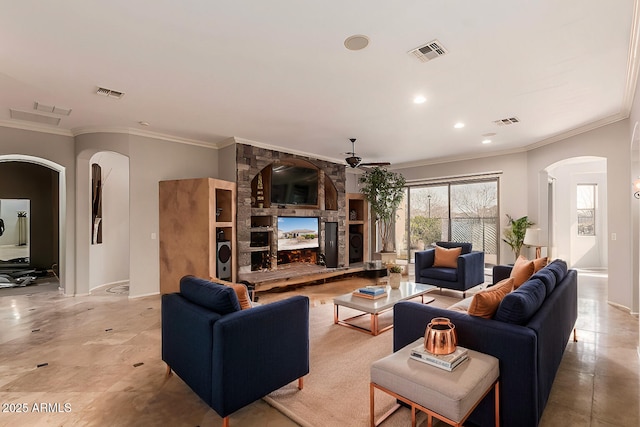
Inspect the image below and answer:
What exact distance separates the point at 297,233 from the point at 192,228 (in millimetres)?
2222

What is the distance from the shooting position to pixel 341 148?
21.1ft

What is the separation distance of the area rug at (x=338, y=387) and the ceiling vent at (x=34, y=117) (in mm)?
4760

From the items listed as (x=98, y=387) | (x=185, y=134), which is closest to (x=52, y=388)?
(x=98, y=387)

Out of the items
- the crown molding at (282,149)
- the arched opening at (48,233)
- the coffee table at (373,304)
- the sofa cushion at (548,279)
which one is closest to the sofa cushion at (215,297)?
→ the coffee table at (373,304)

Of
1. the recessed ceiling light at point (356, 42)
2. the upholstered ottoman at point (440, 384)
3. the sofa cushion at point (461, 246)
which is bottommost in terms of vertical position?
the upholstered ottoman at point (440, 384)

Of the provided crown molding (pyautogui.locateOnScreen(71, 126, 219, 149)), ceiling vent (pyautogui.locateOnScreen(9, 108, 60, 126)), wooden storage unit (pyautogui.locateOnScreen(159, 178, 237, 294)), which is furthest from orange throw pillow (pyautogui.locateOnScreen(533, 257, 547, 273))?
ceiling vent (pyautogui.locateOnScreen(9, 108, 60, 126))

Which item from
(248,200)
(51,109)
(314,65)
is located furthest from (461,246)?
(51,109)

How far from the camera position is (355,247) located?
7891 millimetres

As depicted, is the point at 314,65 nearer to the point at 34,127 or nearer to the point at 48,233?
the point at 34,127

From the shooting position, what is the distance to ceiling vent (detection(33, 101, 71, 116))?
13.3 ft

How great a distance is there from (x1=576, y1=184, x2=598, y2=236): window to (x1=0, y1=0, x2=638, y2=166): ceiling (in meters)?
3.93

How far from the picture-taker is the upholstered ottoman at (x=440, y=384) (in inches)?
63.0

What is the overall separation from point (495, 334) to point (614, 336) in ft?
9.03

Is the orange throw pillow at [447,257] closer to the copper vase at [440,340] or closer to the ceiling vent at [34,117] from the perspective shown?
the copper vase at [440,340]
